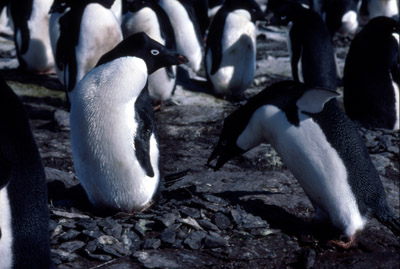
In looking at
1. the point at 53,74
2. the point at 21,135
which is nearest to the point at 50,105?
the point at 53,74

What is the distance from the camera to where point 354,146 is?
151 inches

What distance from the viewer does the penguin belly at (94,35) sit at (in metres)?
5.82

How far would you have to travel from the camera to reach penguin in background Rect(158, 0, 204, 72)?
7.86m

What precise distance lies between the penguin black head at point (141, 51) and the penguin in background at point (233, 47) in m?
3.14

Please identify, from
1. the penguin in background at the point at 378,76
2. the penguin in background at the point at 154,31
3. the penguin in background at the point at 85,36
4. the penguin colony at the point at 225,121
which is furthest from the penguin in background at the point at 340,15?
the penguin in background at the point at 85,36

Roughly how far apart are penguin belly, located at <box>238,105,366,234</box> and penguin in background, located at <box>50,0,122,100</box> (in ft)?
8.11

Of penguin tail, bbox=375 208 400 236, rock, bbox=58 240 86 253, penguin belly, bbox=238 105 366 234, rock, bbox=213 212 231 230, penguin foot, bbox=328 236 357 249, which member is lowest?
penguin foot, bbox=328 236 357 249

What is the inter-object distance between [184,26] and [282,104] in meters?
4.38

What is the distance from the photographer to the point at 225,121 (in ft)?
13.6

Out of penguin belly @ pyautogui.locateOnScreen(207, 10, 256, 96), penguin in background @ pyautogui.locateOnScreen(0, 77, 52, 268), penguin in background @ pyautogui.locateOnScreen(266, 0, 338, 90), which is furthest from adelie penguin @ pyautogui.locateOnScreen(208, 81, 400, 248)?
penguin belly @ pyautogui.locateOnScreen(207, 10, 256, 96)

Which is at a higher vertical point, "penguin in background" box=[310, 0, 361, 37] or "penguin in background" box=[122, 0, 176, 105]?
"penguin in background" box=[122, 0, 176, 105]

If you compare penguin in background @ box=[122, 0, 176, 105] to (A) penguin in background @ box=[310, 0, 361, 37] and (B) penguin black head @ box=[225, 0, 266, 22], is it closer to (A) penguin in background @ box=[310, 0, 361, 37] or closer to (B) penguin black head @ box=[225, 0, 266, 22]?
(B) penguin black head @ box=[225, 0, 266, 22]

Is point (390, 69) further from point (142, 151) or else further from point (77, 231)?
point (77, 231)

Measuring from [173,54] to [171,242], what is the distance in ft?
4.50
